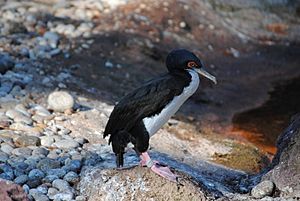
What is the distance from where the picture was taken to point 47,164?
5.90 metres

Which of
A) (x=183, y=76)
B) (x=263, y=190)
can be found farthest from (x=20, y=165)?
(x=263, y=190)

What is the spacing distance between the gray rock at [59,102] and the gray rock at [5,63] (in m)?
1.46

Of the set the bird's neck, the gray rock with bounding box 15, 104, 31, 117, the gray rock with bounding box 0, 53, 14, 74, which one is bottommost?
the gray rock with bounding box 0, 53, 14, 74

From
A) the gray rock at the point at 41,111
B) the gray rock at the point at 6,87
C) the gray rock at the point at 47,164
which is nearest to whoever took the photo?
the gray rock at the point at 47,164

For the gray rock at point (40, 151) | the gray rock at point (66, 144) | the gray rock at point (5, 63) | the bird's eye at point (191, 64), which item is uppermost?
the bird's eye at point (191, 64)

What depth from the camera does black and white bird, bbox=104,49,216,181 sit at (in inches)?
208

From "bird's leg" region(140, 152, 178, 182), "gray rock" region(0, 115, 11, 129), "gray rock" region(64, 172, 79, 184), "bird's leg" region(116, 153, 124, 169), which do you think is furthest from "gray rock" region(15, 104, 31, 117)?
"bird's leg" region(140, 152, 178, 182)

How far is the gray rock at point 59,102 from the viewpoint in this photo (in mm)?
7469

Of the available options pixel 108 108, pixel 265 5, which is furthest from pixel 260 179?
pixel 265 5

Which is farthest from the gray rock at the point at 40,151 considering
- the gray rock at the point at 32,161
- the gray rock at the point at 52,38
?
the gray rock at the point at 52,38

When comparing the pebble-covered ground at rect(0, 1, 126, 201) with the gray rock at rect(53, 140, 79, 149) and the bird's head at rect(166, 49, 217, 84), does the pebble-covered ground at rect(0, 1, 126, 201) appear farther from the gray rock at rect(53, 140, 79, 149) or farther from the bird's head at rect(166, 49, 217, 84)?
the bird's head at rect(166, 49, 217, 84)

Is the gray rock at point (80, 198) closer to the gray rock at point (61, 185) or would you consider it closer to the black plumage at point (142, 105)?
the gray rock at point (61, 185)

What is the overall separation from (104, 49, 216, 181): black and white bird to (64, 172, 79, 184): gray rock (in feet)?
1.91

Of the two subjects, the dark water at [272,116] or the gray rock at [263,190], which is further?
the dark water at [272,116]
